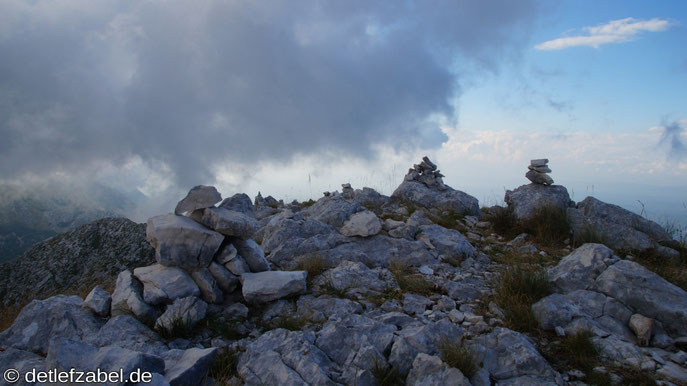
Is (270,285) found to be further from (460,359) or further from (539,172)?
(539,172)

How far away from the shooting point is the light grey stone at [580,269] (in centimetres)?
738

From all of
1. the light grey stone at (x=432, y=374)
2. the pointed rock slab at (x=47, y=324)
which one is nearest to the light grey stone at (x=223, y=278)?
the pointed rock slab at (x=47, y=324)

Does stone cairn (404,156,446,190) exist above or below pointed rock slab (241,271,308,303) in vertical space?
above

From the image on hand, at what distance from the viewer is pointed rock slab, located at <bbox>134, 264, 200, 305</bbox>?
701 cm

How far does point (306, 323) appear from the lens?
6.75 meters

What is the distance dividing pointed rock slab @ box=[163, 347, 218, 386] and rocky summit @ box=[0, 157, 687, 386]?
0.07 feet

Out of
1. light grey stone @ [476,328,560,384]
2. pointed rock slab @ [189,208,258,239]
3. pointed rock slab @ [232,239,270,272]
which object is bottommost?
light grey stone @ [476,328,560,384]

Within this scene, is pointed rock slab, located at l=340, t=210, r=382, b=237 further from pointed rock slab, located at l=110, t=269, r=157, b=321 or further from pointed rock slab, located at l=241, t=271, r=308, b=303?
pointed rock slab, located at l=110, t=269, r=157, b=321

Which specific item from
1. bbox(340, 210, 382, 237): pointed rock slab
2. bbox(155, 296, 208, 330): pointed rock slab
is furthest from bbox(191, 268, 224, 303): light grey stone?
bbox(340, 210, 382, 237): pointed rock slab

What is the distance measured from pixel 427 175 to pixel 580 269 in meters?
10.7

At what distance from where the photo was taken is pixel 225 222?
26.0 feet

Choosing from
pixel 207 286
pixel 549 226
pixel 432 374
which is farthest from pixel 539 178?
pixel 207 286

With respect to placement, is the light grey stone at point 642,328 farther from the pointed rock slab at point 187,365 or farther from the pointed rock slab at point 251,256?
the pointed rock slab at point 251,256

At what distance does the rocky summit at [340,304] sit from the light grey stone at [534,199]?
1610 mm
